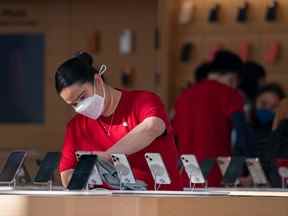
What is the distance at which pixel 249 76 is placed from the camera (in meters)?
7.77

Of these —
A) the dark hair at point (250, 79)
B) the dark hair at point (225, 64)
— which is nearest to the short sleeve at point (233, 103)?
the dark hair at point (225, 64)

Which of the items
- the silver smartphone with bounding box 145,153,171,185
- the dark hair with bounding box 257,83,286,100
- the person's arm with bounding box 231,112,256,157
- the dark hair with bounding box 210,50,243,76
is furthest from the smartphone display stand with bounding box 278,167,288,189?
the dark hair with bounding box 257,83,286,100

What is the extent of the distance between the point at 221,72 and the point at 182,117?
0.39m

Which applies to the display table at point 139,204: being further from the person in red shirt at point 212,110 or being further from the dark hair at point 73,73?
the person in red shirt at point 212,110

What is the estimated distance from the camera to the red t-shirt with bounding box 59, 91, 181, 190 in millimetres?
5277

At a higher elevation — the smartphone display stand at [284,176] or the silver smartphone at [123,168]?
the silver smartphone at [123,168]

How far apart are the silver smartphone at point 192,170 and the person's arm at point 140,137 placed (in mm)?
182

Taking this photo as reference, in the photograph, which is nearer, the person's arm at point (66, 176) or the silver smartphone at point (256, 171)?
the person's arm at point (66, 176)

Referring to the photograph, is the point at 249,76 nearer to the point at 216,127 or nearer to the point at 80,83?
the point at 216,127

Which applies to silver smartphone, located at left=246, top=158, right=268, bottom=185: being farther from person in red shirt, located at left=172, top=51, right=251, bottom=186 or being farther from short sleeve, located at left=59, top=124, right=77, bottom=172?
short sleeve, located at left=59, top=124, right=77, bottom=172

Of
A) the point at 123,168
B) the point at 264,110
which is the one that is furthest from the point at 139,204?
the point at 264,110

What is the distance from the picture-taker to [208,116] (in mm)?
7383

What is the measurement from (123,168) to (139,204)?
37 centimetres

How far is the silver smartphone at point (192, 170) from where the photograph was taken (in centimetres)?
517
